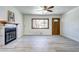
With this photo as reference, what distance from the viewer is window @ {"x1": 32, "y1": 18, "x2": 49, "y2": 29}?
38.2 ft

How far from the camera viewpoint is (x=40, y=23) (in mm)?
11742

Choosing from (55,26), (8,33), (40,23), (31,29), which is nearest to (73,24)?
(55,26)

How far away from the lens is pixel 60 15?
11.5 metres

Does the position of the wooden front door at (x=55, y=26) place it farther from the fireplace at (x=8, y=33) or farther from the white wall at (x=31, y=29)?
the fireplace at (x=8, y=33)

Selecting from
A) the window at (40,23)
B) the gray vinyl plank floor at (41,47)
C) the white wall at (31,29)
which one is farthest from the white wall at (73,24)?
the window at (40,23)

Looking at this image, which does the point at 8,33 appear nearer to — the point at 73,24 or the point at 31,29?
the point at 73,24

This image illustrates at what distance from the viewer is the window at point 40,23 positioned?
1166 centimetres

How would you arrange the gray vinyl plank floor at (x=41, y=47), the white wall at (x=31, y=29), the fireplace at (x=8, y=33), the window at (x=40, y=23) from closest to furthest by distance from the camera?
1. the gray vinyl plank floor at (x=41, y=47)
2. the fireplace at (x=8, y=33)
3. the white wall at (x=31, y=29)
4. the window at (x=40, y=23)

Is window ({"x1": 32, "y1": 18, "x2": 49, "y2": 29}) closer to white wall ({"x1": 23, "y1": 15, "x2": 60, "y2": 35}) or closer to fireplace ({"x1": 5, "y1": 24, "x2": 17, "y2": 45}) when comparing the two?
white wall ({"x1": 23, "y1": 15, "x2": 60, "y2": 35})

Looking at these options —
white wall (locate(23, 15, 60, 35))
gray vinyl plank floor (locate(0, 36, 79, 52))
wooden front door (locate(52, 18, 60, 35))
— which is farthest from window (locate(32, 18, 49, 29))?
gray vinyl plank floor (locate(0, 36, 79, 52))

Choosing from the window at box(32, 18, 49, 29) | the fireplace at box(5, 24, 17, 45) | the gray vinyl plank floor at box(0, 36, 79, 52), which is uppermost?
the window at box(32, 18, 49, 29)

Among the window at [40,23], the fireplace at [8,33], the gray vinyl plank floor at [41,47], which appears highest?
the window at [40,23]
